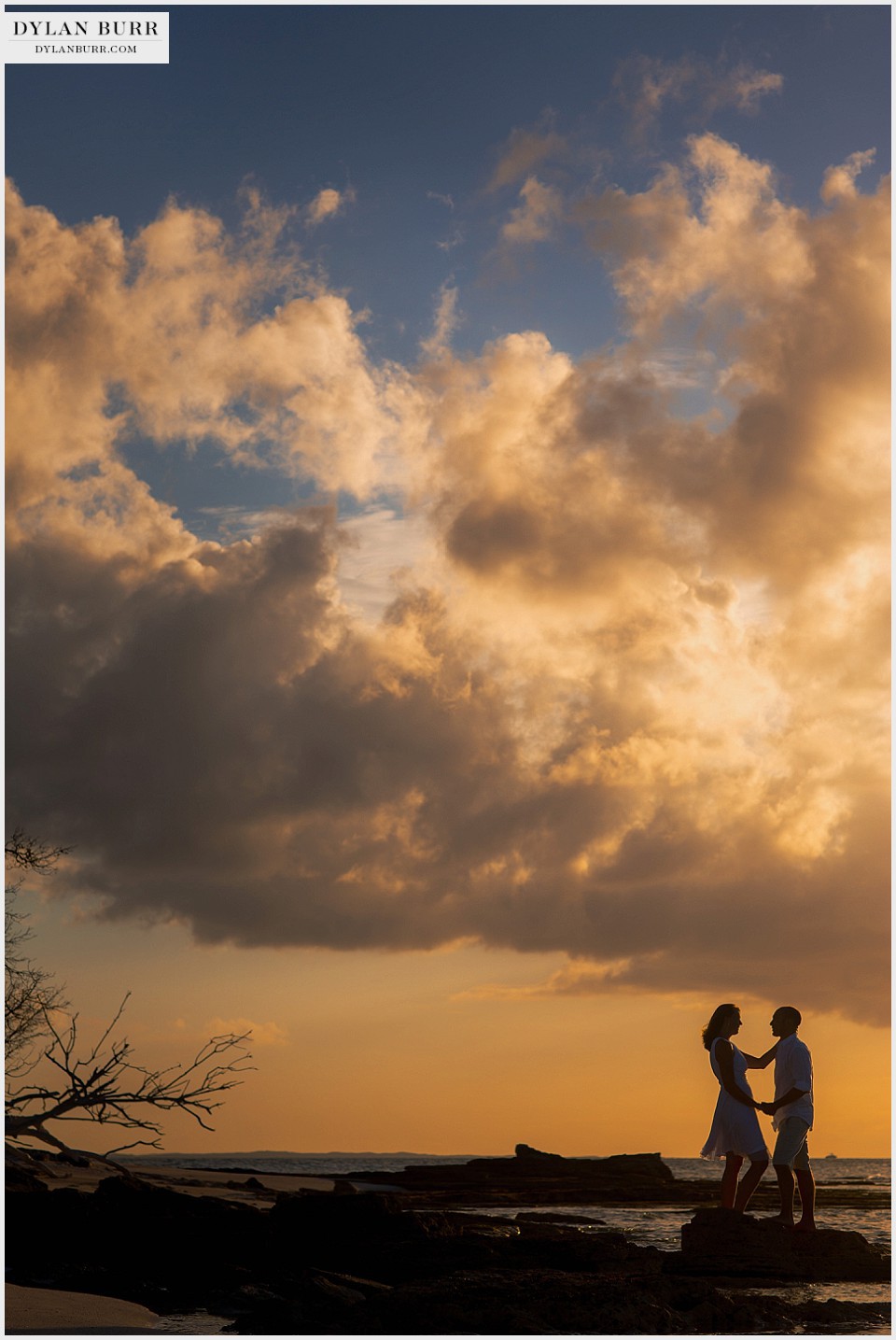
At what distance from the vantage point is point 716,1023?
41.0 ft

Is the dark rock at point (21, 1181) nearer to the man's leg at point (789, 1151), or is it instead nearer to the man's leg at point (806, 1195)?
the man's leg at point (789, 1151)

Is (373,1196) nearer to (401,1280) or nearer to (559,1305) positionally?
(401,1280)

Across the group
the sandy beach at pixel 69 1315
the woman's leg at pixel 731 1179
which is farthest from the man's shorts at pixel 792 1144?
the sandy beach at pixel 69 1315

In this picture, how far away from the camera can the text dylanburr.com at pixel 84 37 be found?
961 centimetres

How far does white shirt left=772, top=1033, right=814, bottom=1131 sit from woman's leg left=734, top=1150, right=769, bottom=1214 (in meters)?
0.35

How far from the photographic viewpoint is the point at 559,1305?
9531 mm

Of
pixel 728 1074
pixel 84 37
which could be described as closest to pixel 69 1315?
pixel 728 1074

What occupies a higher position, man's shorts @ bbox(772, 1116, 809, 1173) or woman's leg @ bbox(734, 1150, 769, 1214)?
man's shorts @ bbox(772, 1116, 809, 1173)

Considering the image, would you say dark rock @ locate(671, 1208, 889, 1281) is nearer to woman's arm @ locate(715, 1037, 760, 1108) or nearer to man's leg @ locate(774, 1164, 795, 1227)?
man's leg @ locate(774, 1164, 795, 1227)

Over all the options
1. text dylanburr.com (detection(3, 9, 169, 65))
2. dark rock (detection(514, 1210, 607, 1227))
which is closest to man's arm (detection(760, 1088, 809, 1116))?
text dylanburr.com (detection(3, 9, 169, 65))

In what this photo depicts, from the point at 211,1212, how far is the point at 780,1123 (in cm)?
661

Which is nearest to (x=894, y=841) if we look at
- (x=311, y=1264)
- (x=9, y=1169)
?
(x=311, y=1264)

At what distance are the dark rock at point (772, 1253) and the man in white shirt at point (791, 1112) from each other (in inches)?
9.2

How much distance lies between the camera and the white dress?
1209 centimetres
